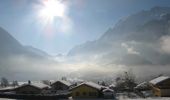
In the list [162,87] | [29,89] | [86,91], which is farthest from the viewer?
[29,89]

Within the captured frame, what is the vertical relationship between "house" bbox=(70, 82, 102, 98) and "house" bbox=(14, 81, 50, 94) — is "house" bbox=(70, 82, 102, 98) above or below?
below

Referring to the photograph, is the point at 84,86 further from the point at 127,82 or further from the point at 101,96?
the point at 127,82

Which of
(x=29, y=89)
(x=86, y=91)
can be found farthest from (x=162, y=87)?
(x=29, y=89)

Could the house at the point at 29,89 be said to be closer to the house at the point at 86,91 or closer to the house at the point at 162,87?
the house at the point at 86,91

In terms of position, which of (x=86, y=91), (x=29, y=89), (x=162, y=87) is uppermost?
(x=29, y=89)

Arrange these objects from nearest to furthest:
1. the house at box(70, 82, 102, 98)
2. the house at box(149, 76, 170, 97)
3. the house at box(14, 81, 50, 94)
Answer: the house at box(149, 76, 170, 97) → the house at box(70, 82, 102, 98) → the house at box(14, 81, 50, 94)

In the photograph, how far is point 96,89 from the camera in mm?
102062

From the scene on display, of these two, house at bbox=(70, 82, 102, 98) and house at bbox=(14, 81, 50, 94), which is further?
house at bbox=(14, 81, 50, 94)

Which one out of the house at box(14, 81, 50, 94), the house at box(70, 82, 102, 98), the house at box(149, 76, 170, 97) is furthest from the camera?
the house at box(14, 81, 50, 94)

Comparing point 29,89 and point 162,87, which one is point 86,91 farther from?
point 162,87

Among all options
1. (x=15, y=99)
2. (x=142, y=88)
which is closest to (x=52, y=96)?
(x=15, y=99)

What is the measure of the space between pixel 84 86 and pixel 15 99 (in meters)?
23.0

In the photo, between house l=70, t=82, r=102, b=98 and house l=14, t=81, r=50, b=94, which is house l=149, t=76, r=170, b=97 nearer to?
house l=70, t=82, r=102, b=98

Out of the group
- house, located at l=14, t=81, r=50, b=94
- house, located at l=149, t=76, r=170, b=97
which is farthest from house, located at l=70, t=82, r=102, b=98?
house, located at l=149, t=76, r=170, b=97
